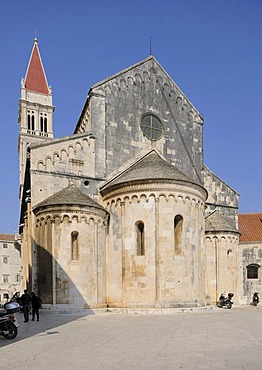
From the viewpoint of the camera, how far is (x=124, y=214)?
84.3 ft

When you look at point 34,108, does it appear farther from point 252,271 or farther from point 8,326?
point 8,326

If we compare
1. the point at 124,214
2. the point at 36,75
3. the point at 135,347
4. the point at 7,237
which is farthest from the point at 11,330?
the point at 7,237

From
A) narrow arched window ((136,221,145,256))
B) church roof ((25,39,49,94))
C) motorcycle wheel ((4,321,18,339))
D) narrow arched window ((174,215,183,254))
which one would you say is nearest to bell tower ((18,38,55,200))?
church roof ((25,39,49,94))

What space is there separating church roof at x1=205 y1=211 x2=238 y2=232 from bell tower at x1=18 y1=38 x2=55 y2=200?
145 feet

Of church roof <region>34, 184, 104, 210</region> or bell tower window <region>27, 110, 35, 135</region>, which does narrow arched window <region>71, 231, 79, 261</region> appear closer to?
church roof <region>34, 184, 104, 210</region>

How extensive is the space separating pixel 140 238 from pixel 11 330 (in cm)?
1241

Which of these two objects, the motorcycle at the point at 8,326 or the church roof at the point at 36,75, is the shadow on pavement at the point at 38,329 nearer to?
the motorcycle at the point at 8,326

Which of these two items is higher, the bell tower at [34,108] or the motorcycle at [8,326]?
the bell tower at [34,108]

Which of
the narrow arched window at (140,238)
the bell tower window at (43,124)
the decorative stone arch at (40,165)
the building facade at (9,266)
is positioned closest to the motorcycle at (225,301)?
the narrow arched window at (140,238)

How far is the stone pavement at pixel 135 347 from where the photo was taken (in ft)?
31.4

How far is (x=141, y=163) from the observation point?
29156 millimetres

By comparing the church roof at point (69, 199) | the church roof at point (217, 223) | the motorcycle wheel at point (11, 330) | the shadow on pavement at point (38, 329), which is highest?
the church roof at point (69, 199)

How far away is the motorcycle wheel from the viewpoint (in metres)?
13.9

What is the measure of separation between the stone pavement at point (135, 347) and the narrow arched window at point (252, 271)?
19.9m
